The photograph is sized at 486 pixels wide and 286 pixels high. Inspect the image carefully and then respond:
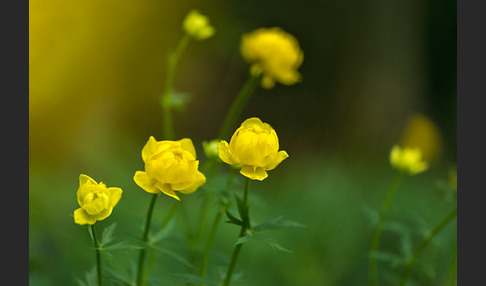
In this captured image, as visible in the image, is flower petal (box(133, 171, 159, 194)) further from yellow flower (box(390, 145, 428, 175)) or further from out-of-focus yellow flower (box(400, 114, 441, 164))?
out-of-focus yellow flower (box(400, 114, 441, 164))

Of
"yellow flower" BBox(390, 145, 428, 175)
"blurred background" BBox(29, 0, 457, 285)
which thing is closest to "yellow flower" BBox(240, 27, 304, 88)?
"yellow flower" BBox(390, 145, 428, 175)

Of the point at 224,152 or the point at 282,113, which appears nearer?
the point at 224,152

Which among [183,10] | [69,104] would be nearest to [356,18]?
[183,10]

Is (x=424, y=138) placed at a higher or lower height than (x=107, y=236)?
lower

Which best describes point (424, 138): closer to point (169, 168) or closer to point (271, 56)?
point (271, 56)

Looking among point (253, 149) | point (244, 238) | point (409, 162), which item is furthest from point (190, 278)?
point (409, 162)

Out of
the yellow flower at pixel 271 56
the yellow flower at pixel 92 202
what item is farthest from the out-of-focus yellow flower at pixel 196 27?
the yellow flower at pixel 92 202

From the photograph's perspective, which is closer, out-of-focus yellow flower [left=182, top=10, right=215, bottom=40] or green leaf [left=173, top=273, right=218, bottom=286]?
green leaf [left=173, top=273, right=218, bottom=286]
